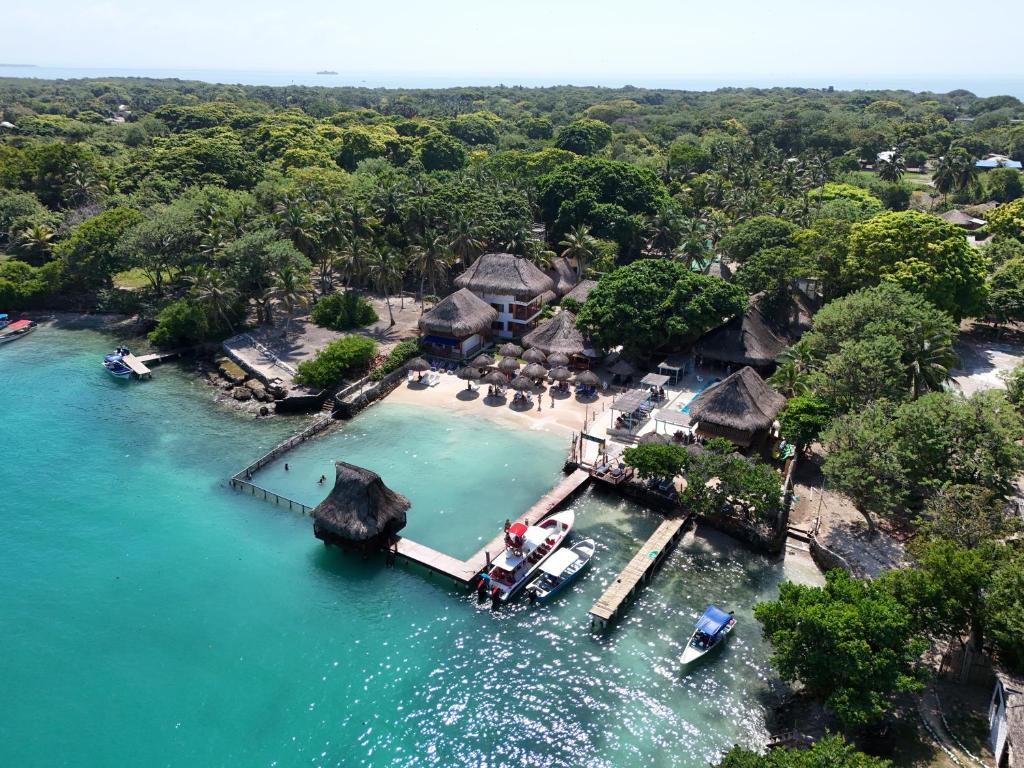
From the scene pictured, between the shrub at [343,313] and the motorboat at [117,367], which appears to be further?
the shrub at [343,313]

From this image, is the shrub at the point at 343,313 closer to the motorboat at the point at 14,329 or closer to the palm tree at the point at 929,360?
the motorboat at the point at 14,329

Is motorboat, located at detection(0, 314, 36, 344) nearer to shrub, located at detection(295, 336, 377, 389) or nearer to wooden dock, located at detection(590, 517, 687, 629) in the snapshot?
shrub, located at detection(295, 336, 377, 389)

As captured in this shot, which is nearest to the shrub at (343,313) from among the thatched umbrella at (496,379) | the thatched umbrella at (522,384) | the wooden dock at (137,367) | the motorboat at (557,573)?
the wooden dock at (137,367)

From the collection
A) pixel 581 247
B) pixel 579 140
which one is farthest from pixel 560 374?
pixel 579 140

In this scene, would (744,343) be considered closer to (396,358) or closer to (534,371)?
(534,371)

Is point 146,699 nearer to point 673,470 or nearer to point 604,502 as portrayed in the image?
point 604,502

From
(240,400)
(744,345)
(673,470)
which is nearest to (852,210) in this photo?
(744,345)
